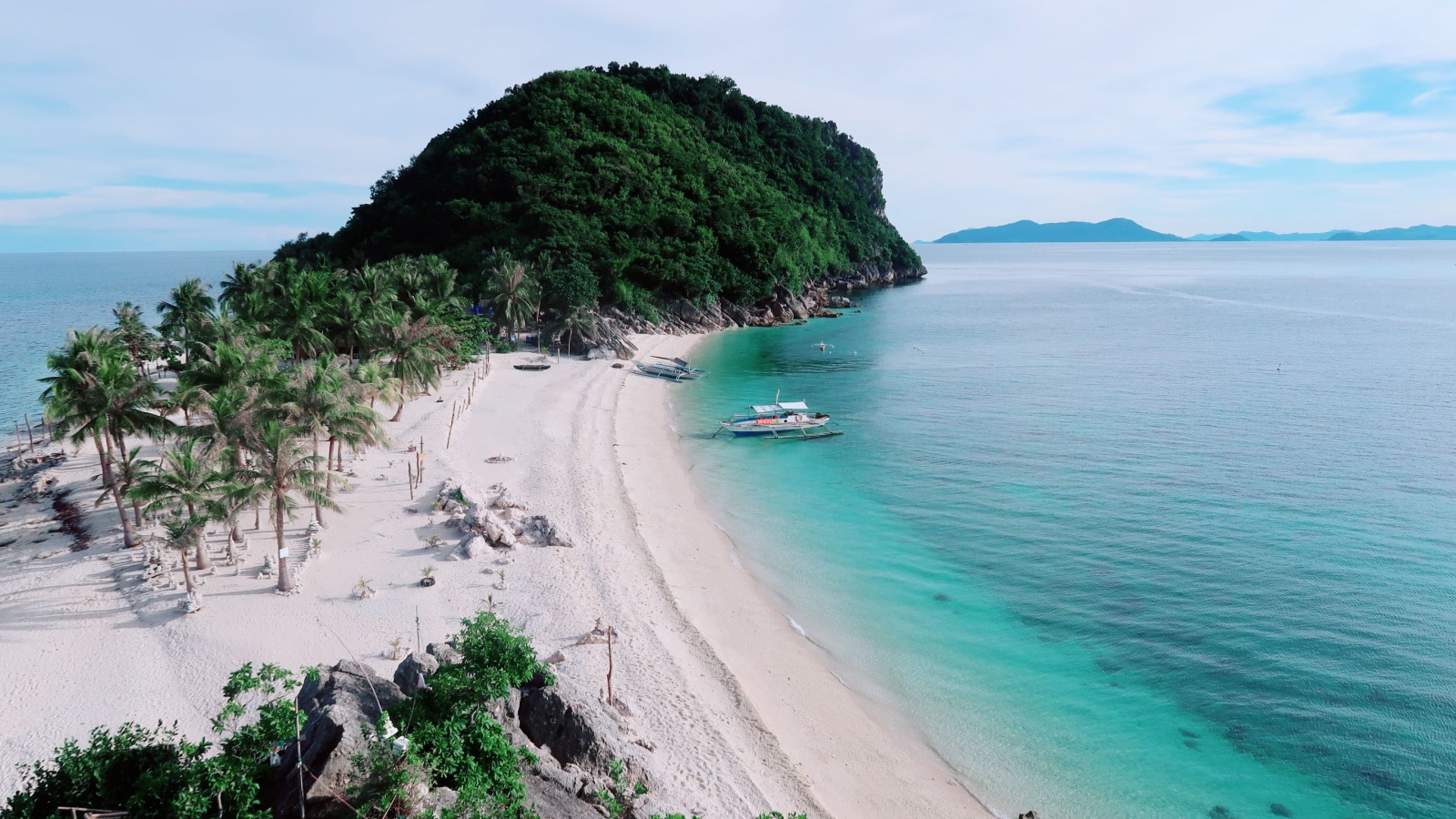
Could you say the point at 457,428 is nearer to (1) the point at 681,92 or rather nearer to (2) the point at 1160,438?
(2) the point at 1160,438

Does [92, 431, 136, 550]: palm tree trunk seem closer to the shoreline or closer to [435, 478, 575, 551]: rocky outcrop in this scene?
[435, 478, 575, 551]: rocky outcrop

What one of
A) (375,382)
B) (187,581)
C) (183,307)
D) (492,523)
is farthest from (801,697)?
(183,307)

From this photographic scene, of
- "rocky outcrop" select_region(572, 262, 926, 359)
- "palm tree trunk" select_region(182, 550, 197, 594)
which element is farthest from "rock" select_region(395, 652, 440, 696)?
"rocky outcrop" select_region(572, 262, 926, 359)

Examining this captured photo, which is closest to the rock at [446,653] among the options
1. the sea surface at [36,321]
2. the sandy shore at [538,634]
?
the sandy shore at [538,634]

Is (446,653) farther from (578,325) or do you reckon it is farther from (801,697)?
(578,325)

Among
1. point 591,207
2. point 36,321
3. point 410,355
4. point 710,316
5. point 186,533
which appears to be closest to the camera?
point 186,533

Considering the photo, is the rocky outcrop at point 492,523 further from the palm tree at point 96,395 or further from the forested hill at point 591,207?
the forested hill at point 591,207
